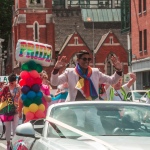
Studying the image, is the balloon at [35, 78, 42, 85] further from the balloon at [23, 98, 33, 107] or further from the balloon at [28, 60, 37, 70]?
the balloon at [23, 98, 33, 107]

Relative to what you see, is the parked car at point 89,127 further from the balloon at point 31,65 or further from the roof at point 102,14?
→ the roof at point 102,14

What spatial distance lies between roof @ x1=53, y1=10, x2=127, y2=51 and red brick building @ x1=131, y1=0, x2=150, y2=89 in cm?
5693

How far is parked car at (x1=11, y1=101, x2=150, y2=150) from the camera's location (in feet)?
23.2

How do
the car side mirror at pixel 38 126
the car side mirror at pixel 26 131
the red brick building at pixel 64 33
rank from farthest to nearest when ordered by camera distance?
the red brick building at pixel 64 33
the car side mirror at pixel 38 126
the car side mirror at pixel 26 131

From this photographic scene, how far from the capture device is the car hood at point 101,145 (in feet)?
21.8

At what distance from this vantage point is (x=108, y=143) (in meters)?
6.88

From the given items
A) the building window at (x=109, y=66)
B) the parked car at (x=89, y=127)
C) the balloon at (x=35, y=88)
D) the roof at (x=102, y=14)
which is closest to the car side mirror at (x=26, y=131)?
the parked car at (x=89, y=127)

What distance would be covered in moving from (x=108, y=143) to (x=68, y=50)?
10310 centimetres

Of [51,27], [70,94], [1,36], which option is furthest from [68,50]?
[70,94]

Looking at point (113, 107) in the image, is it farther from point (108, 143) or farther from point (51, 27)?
point (51, 27)

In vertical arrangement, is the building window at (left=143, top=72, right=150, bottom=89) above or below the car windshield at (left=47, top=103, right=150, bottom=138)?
below

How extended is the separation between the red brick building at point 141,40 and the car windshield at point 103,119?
45691 mm

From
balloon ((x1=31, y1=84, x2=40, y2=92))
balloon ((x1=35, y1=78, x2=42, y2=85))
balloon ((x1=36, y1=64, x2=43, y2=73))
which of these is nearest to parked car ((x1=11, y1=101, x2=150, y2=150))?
balloon ((x1=31, y1=84, x2=40, y2=92))

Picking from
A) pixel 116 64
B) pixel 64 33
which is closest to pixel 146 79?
pixel 116 64
